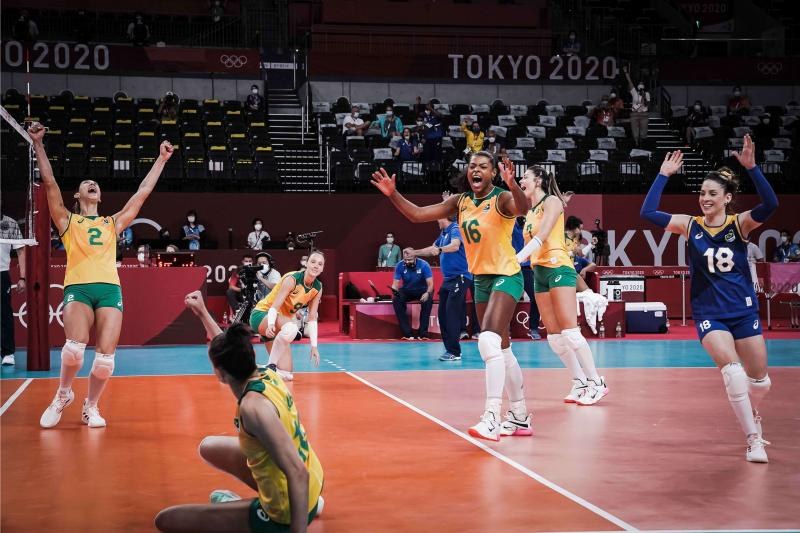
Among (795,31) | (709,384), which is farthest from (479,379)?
(795,31)

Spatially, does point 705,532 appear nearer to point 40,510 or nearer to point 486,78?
point 40,510

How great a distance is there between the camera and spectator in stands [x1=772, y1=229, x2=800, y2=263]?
2244cm

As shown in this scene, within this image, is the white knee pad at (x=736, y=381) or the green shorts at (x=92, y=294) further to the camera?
the green shorts at (x=92, y=294)

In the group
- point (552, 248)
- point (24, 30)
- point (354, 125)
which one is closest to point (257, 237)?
point (354, 125)

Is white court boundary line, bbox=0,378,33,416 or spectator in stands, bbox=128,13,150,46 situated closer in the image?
white court boundary line, bbox=0,378,33,416

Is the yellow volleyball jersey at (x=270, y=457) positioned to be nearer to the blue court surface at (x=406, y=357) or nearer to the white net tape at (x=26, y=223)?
the white net tape at (x=26, y=223)

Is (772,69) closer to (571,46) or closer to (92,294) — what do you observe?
(571,46)

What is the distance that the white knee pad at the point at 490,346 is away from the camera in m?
7.33

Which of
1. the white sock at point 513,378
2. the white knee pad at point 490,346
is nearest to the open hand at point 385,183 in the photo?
the white knee pad at point 490,346

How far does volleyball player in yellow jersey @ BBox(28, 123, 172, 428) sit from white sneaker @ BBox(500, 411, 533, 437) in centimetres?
346

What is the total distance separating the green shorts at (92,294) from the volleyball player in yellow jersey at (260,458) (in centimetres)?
386

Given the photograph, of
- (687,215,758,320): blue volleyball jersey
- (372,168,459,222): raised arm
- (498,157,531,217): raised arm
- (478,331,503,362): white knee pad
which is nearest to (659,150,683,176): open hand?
(687,215,758,320): blue volleyball jersey

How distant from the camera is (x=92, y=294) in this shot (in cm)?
804

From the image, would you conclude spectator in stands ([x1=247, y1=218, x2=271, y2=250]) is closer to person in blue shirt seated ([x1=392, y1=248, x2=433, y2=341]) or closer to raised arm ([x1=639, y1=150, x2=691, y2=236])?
person in blue shirt seated ([x1=392, y1=248, x2=433, y2=341])
